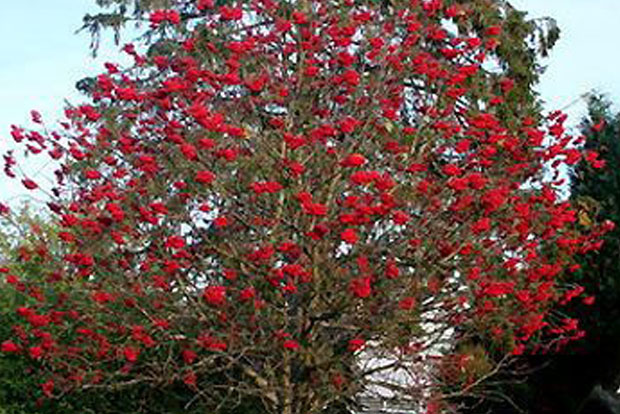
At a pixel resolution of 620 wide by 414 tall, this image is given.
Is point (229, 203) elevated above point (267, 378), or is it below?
above

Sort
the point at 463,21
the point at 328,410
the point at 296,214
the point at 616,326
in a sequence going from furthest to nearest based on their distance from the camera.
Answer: the point at 463,21
the point at 616,326
the point at 328,410
the point at 296,214

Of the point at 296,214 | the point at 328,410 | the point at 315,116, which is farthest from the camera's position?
the point at 328,410

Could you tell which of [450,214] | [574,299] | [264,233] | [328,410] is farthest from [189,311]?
[574,299]

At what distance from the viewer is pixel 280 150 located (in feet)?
34.3

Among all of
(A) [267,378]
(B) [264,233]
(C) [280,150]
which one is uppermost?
(C) [280,150]

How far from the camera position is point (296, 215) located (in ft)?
32.6

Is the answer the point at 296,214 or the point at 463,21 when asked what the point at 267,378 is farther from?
the point at 463,21

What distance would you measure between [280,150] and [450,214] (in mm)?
1834

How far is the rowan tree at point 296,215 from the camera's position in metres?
9.77

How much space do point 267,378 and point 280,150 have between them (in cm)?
245

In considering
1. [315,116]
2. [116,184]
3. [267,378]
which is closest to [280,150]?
[315,116]

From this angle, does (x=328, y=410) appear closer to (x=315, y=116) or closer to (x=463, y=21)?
(x=315, y=116)

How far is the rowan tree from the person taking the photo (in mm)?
9773

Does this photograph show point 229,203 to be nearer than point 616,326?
Yes
